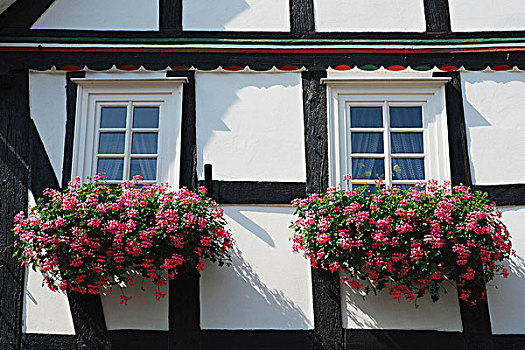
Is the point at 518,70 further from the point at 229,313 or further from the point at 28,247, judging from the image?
the point at 28,247

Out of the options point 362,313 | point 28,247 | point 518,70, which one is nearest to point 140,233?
point 28,247

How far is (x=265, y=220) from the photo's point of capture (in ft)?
21.3

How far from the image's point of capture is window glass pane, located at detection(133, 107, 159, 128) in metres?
6.85

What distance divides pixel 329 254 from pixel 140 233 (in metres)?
1.50

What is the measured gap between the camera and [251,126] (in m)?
6.79

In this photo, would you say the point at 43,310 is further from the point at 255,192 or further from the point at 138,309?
the point at 255,192

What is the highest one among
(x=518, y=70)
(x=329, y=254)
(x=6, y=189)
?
(x=518, y=70)

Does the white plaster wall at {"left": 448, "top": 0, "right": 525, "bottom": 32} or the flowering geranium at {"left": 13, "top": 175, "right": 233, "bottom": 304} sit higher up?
the white plaster wall at {"left": 448, "top": 0, "right": 525, "bottom": 32}

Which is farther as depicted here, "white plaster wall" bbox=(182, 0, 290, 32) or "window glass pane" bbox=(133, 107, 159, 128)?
"white plaster wall" bbox=(182, 0, 290, 32)

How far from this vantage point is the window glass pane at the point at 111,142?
22.2 ft

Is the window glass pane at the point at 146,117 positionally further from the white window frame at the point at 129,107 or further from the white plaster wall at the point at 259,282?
the white plaster wall at the point at 259,282

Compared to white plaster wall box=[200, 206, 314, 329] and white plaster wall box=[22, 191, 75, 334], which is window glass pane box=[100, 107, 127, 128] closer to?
white plaster wall box=[200, 206, 314, 329]

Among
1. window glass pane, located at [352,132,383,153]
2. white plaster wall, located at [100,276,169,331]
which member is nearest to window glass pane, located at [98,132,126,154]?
white plaster wall, located at [100,276,169,331]

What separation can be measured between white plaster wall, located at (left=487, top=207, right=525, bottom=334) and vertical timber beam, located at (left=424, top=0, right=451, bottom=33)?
204 cm
